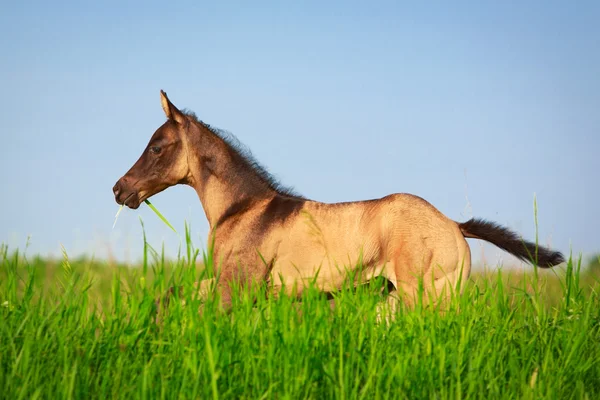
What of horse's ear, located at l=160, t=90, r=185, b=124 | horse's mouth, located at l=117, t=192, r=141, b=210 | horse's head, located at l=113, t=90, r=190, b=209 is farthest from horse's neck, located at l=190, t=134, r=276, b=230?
horse's mouth, located at l=117, t=192, r=141, b=210

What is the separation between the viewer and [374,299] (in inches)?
207

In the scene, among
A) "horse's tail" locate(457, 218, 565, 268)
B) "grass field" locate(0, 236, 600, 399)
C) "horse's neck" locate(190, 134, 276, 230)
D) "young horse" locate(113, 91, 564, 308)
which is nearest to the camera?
"grass field" locate(0, 236, 600, 399)

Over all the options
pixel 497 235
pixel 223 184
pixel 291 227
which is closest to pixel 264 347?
pixel 291 227

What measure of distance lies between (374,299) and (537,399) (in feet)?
4.54

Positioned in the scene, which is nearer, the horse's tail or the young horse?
the young horse

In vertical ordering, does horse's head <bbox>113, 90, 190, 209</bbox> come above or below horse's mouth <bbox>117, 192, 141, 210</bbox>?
above

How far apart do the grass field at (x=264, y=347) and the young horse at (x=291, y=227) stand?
4.71 feet

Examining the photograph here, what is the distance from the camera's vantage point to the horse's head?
778cm

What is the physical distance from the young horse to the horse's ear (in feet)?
0.04

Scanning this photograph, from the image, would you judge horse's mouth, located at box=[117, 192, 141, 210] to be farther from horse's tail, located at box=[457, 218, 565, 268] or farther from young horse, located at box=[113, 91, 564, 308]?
horse's tail, located at box=[457, 218, 565, 268]

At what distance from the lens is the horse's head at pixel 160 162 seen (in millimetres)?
7781

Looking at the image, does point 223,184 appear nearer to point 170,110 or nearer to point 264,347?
point 170,110

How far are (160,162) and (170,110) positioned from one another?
60 centimetres

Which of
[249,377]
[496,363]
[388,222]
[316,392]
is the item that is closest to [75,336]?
[249,377]
